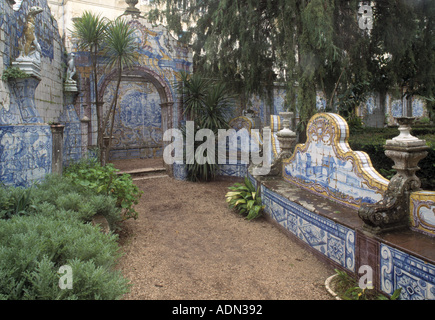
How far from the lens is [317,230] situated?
3.81 metres

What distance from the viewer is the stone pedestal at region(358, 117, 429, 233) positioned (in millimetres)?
2953

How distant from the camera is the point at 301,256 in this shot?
3973 millimetres

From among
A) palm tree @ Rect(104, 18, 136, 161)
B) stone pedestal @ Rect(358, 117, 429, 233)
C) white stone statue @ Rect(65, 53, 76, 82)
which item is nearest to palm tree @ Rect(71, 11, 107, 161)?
palm tree @ Rect(104, 18, 136, 161)

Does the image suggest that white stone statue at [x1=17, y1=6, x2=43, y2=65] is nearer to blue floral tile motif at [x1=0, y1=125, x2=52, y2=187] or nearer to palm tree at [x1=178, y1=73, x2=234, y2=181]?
blue floral tile motif at [x1=0, y1=125, x2=52, y2=187]

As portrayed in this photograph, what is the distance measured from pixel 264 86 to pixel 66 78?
5.23 m

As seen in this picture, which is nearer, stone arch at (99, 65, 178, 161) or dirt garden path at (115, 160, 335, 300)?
dirt garden path at (115, 160, 335, 300)

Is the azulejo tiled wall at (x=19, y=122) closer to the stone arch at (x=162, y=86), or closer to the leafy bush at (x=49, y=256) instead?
the leafy bush at (x=49, y=256)

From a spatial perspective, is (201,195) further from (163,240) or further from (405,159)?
(405,159)

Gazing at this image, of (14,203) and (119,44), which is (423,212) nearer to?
(14,203)

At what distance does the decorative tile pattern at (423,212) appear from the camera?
2.83 m

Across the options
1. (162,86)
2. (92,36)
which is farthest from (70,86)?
(162,86)

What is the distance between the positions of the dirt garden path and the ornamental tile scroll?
0.85m

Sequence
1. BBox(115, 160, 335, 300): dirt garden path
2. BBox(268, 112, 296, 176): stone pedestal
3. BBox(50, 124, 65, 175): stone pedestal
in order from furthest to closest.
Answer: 1. BBox(50, 124, 65, 175): stone pedestal
2. BBox(268, 112, 296, 176): stone pedestal
3. BBox(115, 160, 335, 300): dirt garden path

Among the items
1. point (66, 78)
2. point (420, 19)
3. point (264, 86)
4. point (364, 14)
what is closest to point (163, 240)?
point (66, 78)
